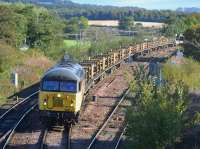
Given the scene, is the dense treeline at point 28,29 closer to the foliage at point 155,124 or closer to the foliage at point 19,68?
the foliage at point 19,68

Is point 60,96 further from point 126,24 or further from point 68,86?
point 126,24

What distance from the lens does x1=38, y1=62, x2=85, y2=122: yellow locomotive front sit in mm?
22078

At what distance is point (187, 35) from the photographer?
54.3 meters

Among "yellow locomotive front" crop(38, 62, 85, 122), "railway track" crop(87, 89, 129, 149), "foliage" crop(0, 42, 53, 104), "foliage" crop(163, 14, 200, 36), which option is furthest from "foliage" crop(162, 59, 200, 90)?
"foliage" crop(163, 14, 200, 36)

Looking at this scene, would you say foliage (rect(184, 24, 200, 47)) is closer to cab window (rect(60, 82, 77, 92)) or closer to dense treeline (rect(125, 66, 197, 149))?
cab window (rect(60, 82, 77, 92))

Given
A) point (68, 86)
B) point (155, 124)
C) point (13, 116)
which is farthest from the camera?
point (13, 116)

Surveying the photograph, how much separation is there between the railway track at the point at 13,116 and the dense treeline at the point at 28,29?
17348 millimetres

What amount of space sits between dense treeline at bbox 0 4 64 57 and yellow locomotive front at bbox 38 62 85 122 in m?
24.3

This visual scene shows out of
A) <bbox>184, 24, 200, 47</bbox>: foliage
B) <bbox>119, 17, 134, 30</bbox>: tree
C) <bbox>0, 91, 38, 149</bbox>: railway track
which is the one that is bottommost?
<bbox>119, 17, 134, 30</bbox>: tree

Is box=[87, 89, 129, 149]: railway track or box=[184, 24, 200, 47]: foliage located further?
box=[184, 24, 200, 47]: foliage

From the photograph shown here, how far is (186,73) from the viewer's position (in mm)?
34250

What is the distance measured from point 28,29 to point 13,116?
29776mm

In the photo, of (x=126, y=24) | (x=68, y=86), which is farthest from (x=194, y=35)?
(x=126, y=24)

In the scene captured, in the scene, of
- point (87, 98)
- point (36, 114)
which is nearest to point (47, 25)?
point (87, 98)
